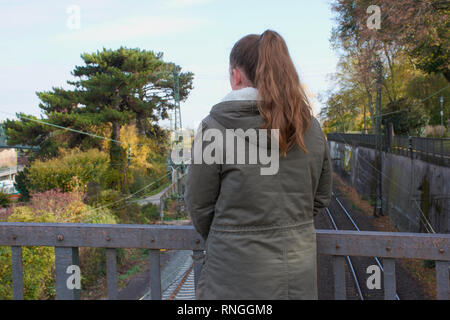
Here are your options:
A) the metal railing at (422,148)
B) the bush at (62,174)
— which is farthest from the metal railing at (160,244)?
the bush at (62,174)

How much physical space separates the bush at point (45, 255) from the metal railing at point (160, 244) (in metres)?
9.42

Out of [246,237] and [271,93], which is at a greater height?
[271,93]

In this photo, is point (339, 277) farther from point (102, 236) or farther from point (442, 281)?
point (102, 236)

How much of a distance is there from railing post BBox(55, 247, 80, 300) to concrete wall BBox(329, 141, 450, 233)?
45.7ft

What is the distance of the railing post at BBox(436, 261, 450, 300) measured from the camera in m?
1.84

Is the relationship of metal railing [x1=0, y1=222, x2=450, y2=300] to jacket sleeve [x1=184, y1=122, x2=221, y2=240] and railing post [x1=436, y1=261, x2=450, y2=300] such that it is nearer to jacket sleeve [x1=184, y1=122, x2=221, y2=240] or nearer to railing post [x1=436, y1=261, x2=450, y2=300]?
railing post [x1=436, y1=261, x2=450, y2=300]

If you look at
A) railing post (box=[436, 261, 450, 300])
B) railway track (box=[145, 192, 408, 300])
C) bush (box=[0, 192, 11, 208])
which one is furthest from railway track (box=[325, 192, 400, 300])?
bush (box=[0, 192, 11, 208])

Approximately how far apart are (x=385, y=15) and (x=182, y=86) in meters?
27.5

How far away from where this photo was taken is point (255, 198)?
156 centimetres

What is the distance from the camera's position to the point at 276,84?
159 cm

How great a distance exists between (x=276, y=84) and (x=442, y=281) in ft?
3.79

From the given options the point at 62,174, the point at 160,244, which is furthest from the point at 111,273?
the point at 62,174
